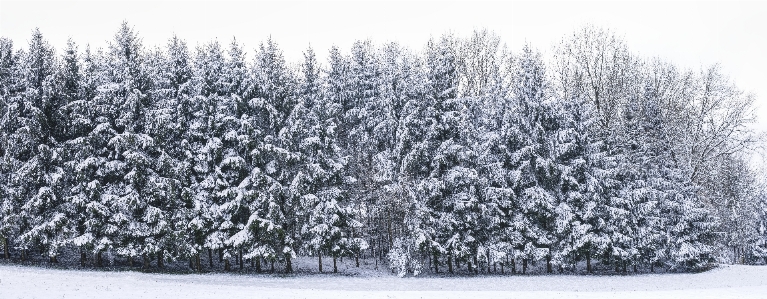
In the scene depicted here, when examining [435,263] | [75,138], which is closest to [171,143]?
[75,138]

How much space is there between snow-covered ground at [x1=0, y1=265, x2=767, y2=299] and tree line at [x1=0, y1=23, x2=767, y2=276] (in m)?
1.60

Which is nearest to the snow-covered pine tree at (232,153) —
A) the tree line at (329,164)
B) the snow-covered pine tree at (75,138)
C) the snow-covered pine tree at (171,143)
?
the tree line at (329,164)

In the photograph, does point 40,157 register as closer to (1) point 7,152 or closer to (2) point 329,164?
(1) point 7,152

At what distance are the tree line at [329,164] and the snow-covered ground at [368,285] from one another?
1600 mm

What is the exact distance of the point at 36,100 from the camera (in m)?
31.3

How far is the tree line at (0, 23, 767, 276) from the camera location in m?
30.8

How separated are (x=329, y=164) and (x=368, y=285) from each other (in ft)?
25.8

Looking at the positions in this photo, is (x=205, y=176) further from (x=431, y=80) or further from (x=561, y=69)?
(x=561, y=69)

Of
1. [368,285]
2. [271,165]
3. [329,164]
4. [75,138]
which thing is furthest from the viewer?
[329,164]

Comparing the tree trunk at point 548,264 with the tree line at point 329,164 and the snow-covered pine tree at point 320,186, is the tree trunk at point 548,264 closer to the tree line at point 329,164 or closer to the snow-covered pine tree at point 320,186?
the tree line at point 329,164

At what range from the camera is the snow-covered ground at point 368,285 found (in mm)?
21266

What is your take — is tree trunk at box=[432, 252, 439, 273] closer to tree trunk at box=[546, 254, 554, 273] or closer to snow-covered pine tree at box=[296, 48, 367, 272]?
snow-covered pine tree at box=[296, 48, 367, 272]

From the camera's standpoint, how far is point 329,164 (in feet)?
112

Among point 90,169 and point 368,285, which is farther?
point 90,169
